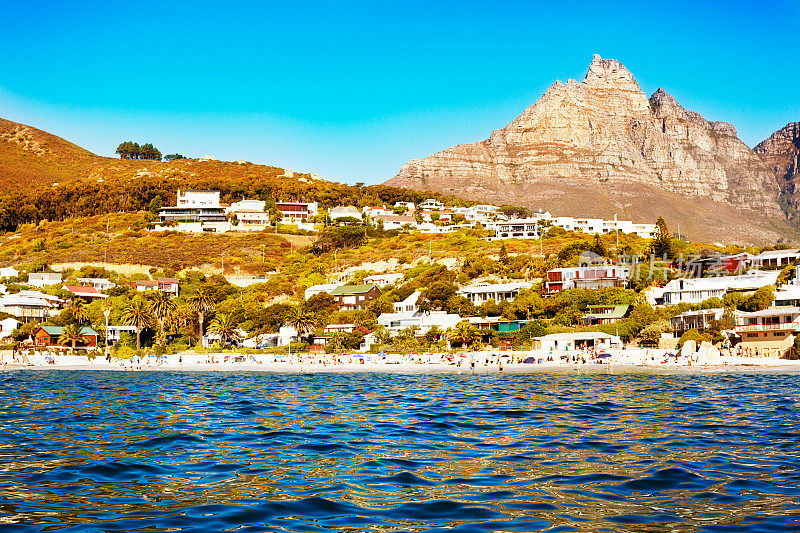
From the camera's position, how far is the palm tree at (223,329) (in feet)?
254

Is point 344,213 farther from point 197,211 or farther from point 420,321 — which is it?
point 420,321

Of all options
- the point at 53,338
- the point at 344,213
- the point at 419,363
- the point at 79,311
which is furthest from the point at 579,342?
the point at 344,213

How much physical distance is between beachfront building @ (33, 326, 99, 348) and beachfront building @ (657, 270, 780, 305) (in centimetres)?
6311

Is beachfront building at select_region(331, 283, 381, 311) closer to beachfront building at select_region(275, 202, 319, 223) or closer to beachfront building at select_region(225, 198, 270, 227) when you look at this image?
beachfront building at select_region(225, 198, 270, 227)

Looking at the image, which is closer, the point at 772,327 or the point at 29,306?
the point at 772,327

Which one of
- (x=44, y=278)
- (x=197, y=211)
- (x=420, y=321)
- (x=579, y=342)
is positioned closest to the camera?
(x=579, y=342)

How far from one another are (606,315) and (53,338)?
197 ft

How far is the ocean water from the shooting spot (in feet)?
35.4

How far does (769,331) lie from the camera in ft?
198

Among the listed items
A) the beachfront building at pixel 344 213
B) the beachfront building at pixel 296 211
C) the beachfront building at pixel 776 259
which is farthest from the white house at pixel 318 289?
the beachfront building at pixel 776 259

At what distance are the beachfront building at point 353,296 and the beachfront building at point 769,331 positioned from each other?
43821mm

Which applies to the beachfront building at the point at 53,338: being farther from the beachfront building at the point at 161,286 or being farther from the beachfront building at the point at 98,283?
the beachfront building at the point at 98,283

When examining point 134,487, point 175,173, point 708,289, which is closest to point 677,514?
point 134,487

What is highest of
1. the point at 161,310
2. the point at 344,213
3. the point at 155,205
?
the point at 155,205
